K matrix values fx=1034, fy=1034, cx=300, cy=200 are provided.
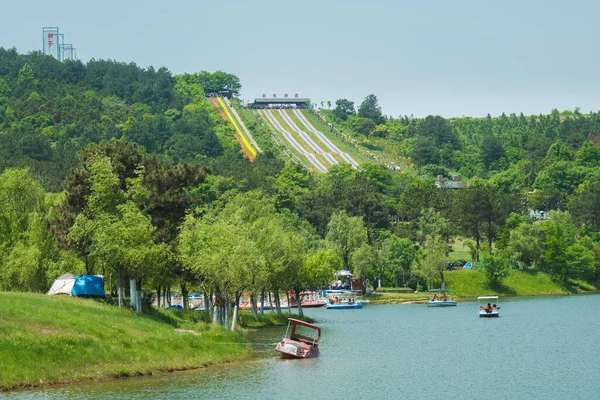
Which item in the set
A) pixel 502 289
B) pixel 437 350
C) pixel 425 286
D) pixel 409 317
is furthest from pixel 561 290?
pixel 437 350

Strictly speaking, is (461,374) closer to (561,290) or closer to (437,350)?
(437,350)

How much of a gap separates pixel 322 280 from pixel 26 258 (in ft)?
121

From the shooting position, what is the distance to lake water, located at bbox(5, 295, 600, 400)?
5075 centimetres

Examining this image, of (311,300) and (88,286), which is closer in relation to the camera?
(88,286)

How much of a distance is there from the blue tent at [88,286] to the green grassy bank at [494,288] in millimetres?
66424

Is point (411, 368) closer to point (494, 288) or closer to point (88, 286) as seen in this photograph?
point (88, 286)

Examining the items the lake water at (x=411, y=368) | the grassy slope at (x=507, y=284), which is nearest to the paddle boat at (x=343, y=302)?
the grassy slope at (x=507, y=284)

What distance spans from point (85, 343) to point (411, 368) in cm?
1973

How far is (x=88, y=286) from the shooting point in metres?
72.7

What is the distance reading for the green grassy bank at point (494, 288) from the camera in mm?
138375

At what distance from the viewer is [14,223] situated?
82.1 m

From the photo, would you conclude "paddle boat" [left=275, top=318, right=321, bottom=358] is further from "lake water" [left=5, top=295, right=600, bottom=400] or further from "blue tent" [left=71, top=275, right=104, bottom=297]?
"blue tent" [left=71, top=275, right=104, bottom=297]

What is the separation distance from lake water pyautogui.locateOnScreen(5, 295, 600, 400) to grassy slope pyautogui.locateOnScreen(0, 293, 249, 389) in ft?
4.34

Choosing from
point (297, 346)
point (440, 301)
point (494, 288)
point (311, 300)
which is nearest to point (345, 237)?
point (311, 300)
